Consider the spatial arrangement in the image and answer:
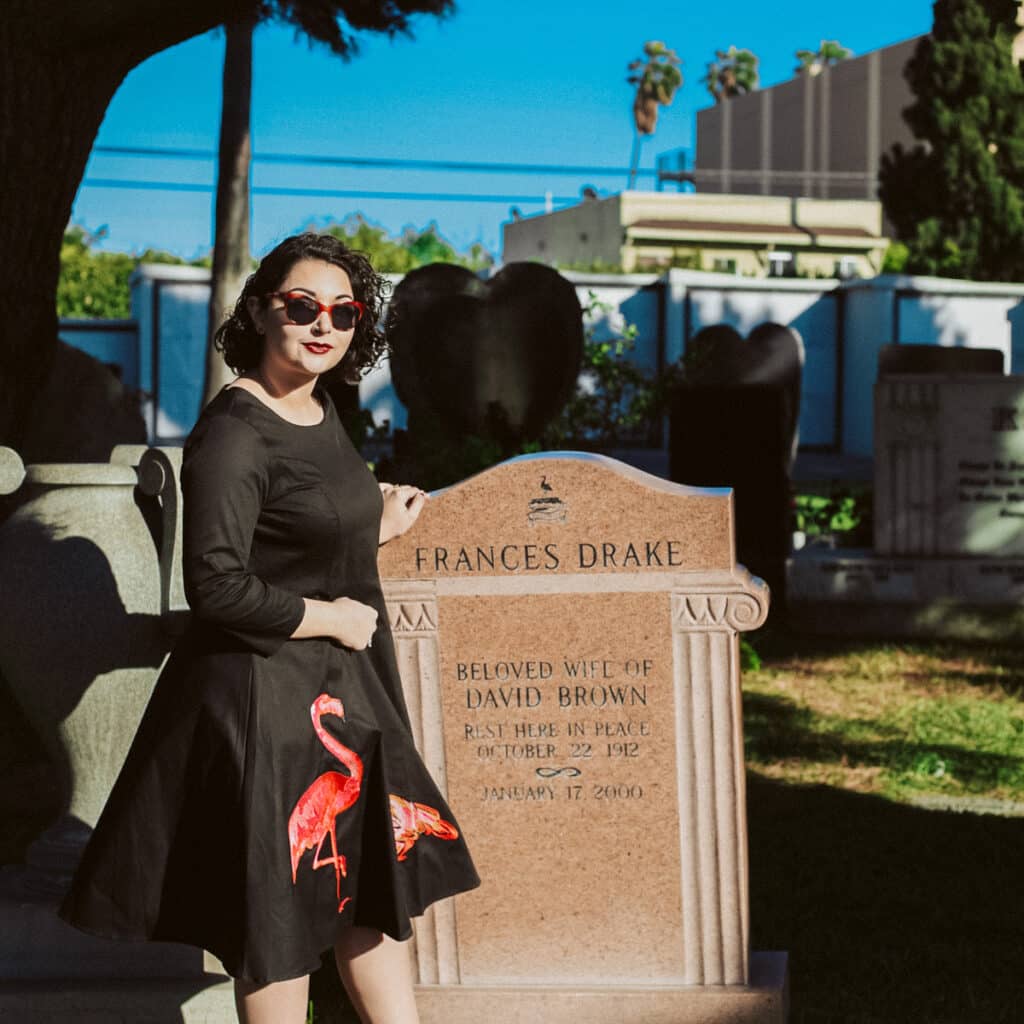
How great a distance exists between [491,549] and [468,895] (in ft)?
2.69

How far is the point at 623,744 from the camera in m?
3.58

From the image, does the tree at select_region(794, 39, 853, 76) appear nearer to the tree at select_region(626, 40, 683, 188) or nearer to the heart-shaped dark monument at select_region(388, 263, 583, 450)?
the tree at select_region(626, 40, 683, 188)

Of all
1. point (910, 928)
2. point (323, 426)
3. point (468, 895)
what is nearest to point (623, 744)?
point (468, 895)

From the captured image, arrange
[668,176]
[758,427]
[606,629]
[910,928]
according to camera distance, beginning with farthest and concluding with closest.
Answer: [668,176] → [758,427] → [910,928] → [606,629]

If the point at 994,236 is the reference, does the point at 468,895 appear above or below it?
below

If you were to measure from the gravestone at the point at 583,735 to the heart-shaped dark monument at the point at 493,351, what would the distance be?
7.13 meters

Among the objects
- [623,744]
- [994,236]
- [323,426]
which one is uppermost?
[994,236]

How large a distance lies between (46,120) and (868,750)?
421cm

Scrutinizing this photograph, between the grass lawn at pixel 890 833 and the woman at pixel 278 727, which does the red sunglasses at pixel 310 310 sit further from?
the grass lawn at pixel 890 833

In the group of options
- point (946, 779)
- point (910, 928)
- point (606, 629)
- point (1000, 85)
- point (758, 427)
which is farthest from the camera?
point (1000, 85)

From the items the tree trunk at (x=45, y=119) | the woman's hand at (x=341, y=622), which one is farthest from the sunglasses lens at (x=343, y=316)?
the tree trunk at (x=45, y=119)

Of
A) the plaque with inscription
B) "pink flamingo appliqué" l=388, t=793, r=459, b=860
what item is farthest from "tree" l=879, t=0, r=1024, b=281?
"pink flamingo appliqué" l=388, t=793, r=459, b=860

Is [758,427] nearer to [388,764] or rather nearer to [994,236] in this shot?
[388,764]

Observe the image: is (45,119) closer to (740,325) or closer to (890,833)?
(890,833)
